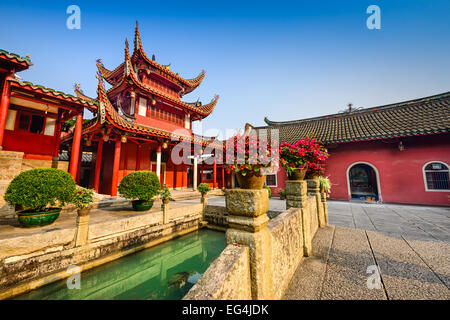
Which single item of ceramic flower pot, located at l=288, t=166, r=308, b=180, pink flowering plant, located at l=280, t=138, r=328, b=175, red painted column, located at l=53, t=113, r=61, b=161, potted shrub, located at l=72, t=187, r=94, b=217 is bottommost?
potted shrub, located at l=72, t=187, r=94, b=217

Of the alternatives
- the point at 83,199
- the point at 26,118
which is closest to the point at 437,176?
the point at 83,199

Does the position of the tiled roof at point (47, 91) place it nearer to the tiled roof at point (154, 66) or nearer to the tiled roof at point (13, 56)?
the tiled roof at point (13, 56)

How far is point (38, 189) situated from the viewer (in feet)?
13.3

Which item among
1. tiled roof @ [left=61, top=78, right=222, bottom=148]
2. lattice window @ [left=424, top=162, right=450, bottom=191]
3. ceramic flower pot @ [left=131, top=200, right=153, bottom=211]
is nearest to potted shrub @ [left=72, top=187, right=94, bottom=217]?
ceramic flower pot @ [left=131, top=200, right=153, bottom=211]

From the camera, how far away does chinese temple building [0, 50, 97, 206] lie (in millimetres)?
5484

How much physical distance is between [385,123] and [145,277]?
1415 centimetres

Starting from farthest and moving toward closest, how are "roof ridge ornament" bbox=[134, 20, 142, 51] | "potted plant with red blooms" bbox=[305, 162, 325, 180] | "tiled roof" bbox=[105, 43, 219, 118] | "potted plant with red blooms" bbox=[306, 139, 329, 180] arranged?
"roof ridge ornament" bbox=[134, 20, 142, 51] < "tiled roof" bbox=[105, 43, 219, 118] < "potted plant with red blooms" bbox=[305, 162, 325, 180] < "potted plant with red blooms" bbox=[306, 139, 329, 180]

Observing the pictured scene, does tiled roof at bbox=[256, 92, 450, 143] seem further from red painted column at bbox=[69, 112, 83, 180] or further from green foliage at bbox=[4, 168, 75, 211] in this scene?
red painted column at bbox=[69, 112, 83, 180]

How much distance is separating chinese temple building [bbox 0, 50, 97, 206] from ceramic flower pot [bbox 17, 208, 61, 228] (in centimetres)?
203

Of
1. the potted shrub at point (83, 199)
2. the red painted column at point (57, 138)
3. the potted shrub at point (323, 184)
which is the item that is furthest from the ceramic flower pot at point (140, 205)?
the potted shrub at point (323, 184)

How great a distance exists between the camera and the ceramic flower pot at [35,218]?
4.04m

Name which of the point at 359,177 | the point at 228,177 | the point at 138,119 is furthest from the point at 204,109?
the point at 359,177

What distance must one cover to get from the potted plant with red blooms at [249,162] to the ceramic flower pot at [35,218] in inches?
211

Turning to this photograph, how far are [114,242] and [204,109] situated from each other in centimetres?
1168
